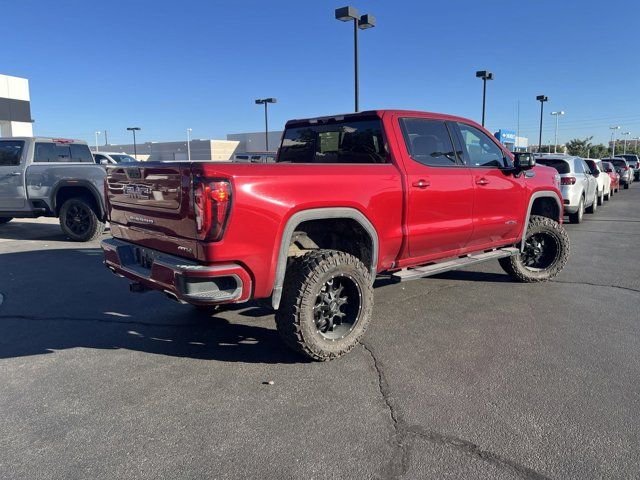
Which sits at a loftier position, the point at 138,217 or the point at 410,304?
the point at 138,217

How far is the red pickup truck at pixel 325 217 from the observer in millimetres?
3250

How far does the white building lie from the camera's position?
28297mm

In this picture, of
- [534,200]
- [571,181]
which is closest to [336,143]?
[534,200]

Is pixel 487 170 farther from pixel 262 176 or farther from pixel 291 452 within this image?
pixel 291 452

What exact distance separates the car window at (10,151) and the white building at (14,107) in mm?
21647

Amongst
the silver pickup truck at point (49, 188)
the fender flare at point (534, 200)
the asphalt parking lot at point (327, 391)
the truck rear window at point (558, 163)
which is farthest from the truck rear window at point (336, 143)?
the truck rear window at point (558, 163)

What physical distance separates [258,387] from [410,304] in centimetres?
244

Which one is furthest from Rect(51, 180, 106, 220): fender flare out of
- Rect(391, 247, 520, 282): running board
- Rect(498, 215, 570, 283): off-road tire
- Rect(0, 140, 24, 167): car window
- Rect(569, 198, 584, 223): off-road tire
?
Rect(569, 198, 584, 223): off-road tire

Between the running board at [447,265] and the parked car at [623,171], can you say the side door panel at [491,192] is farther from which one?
the parked car at [623,171]

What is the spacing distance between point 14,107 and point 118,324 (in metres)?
30.4

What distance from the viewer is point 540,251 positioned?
645cm

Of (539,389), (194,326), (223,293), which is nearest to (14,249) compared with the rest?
(194,326)

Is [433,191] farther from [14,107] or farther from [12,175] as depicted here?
[14,107]

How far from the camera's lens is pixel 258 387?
3471mm
